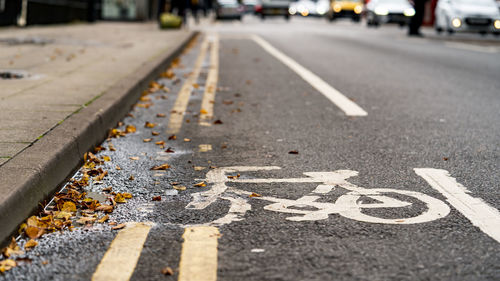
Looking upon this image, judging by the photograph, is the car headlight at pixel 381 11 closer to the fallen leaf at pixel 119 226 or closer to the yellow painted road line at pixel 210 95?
the yellow painted road line at pixel 210 95

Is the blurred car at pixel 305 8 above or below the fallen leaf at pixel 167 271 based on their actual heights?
above

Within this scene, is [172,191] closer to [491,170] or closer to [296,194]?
[296,194]

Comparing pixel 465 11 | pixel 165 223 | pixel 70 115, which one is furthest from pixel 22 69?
pixel 465 11

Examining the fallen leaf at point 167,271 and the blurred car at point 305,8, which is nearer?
the fallen leaf at point 167,271

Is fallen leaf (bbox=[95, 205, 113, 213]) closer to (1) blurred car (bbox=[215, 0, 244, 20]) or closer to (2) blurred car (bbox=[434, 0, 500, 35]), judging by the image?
(2) blurred car (bbox=[434, 0, 500, 35])

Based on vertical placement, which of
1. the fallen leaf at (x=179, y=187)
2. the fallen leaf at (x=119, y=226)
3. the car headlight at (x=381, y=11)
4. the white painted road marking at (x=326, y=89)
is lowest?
the fallen leaf at (x=119, y=226)

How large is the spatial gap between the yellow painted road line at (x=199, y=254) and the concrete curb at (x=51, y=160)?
85 centimetres

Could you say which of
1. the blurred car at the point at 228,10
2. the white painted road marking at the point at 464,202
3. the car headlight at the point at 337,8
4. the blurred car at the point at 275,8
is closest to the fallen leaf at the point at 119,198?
the white painted road marking at the point at 464,202

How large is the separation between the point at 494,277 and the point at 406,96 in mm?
6047

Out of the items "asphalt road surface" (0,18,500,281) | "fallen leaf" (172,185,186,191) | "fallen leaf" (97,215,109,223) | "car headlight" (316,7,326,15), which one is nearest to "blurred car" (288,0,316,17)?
"car headlight" (316,7,326,15)

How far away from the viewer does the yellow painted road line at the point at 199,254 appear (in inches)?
116

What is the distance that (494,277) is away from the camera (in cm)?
292

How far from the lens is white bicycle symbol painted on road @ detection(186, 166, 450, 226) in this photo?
3.77 m

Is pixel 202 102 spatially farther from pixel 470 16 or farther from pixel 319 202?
pixel 470 16
